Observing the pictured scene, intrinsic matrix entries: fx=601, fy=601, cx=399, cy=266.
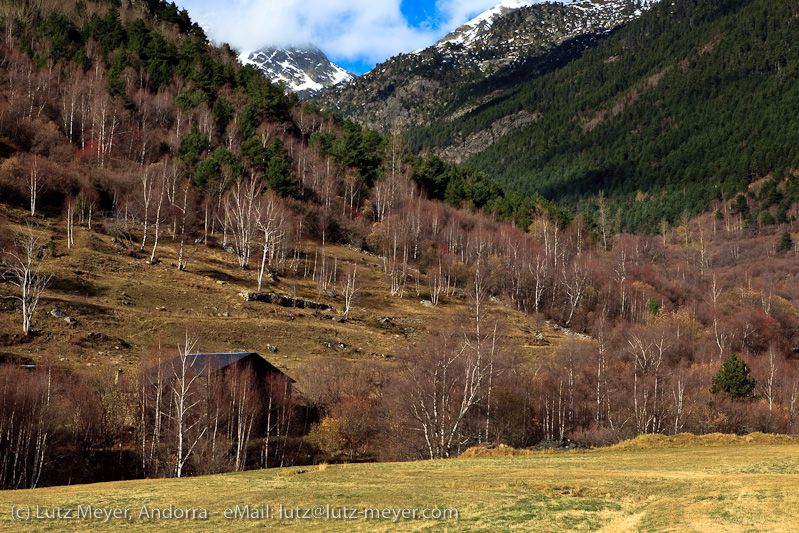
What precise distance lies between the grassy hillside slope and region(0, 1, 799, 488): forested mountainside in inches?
586

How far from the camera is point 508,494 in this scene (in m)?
25.0

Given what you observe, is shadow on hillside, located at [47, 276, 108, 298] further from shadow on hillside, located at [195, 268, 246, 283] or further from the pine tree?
the pine tree

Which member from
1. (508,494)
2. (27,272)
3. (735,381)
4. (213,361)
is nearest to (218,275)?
(27,272)

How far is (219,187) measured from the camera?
336 feet

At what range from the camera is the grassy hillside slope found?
20.2m

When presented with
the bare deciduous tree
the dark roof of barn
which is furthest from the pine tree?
the bare deciduous tree

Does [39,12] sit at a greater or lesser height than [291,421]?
greater

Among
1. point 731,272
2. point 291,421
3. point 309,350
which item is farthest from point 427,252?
point 731,272

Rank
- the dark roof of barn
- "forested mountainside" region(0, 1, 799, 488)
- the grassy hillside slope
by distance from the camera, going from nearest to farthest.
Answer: the grassy hillside slope
"forested mountainside" region(0, 1, 799, 488)
the dark roof of barn

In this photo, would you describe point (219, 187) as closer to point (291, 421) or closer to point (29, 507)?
point (291, 421)

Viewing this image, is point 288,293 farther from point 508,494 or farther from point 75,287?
point 508,494

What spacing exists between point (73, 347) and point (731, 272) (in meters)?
152

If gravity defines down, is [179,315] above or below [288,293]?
below

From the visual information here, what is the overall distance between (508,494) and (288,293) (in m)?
63.0
